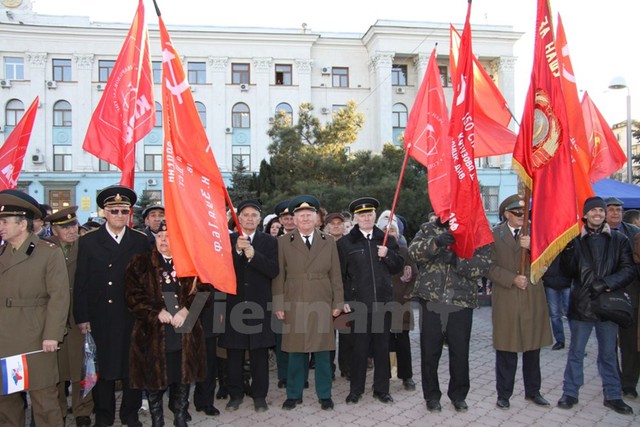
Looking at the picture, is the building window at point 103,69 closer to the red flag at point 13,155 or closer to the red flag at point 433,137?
the red flag at point 13,155

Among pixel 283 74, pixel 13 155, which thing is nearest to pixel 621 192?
pixel 13 155

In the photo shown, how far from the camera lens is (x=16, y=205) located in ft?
14.6

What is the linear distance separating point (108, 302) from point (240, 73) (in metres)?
33.3

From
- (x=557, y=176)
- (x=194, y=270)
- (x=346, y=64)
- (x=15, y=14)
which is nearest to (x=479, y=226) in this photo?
(x=557, y=176)

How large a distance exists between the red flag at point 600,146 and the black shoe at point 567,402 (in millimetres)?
3366

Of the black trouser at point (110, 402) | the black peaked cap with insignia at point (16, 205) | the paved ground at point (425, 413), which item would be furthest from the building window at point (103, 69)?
the black trouser at point (110, 402)

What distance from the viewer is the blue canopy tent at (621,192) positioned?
11.2 m

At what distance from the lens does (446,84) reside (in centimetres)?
3772

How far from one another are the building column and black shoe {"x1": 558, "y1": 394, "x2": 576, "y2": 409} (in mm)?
32043

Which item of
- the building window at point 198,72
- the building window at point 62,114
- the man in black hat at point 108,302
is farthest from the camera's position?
the building window at point 198,72

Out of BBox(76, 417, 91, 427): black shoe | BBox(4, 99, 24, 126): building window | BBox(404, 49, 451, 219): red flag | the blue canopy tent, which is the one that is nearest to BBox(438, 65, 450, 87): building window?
the blue canopy tent

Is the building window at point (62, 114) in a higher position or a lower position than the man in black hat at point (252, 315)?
higher

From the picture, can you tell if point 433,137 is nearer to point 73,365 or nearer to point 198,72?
point 73,365

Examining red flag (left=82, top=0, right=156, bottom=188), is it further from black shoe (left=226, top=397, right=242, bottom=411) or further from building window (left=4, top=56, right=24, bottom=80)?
building window (left=4, top=56, right=24, bottom=80)
